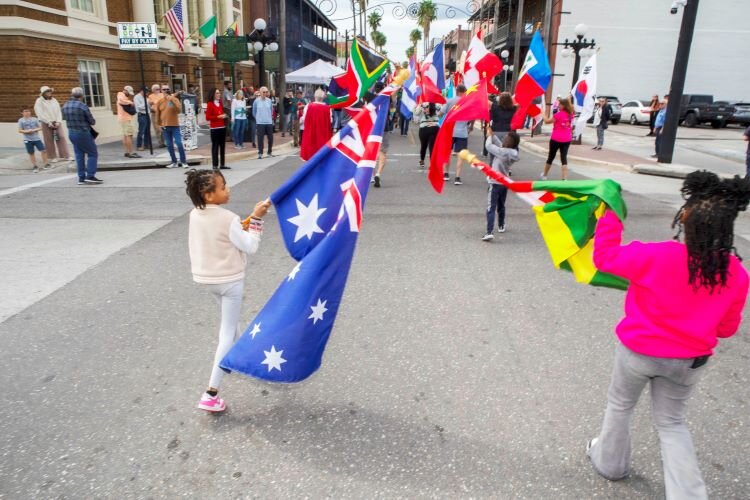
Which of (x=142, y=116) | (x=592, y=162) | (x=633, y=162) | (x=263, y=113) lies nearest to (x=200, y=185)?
(x=263, y=113)

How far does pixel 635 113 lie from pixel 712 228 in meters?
33.4

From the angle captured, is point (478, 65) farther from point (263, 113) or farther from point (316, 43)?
point (316, 43)

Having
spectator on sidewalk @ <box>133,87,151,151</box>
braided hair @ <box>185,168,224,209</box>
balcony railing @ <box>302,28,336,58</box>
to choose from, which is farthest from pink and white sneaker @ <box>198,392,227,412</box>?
balcony railing @ <box>302,28,336,58</box>

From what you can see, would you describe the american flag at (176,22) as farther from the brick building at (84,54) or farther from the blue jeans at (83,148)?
the blue jeans at (83,148)

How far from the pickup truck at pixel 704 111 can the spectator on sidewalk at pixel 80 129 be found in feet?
89.3

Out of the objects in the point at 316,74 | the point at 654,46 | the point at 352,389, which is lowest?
the point at 352,389

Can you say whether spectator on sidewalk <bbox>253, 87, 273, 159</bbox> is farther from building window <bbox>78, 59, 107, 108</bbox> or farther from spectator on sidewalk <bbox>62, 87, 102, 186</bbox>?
building window <bbox>78, 59, 107, 108</bbox>

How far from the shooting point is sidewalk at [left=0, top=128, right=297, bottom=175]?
1363 centimetres

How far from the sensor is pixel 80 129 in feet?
35.7

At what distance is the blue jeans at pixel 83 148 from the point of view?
1091cm

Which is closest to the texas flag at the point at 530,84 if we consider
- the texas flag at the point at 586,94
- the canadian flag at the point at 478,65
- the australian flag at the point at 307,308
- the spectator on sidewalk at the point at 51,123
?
the canadian flag at the point at 478,65

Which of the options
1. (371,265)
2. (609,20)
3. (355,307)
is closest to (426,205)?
(371,265)

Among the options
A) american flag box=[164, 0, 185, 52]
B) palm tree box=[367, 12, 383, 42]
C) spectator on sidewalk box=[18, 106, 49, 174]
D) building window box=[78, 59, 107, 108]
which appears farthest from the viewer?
palm tree box=[367, 12, 383, 42]

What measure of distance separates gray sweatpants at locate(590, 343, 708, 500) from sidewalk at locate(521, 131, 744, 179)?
39.3 ft
